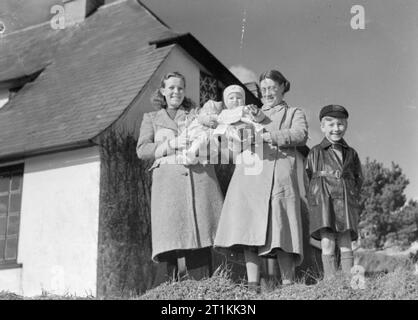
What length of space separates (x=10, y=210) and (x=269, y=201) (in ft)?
15.3

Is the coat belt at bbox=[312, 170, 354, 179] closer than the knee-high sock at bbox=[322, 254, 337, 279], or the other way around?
the knee-high sock at bbox=[322, 254, 337, 279]

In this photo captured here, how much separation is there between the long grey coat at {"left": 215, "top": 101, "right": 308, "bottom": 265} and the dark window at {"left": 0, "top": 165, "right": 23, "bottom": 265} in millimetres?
4267

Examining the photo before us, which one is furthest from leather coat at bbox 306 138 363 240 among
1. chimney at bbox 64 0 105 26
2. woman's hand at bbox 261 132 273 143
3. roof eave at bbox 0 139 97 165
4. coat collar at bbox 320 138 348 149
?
chimney at bbox 64 0 105 26

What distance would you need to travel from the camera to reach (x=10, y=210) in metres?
8.62

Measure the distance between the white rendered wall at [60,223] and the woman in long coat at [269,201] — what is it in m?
2.99

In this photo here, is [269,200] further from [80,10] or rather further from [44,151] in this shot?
[80,10]

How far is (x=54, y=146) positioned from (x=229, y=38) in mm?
2502

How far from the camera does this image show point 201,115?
17.8 feet

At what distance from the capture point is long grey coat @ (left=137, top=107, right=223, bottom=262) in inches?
207

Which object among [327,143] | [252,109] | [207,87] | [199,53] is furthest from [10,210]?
[327,143]

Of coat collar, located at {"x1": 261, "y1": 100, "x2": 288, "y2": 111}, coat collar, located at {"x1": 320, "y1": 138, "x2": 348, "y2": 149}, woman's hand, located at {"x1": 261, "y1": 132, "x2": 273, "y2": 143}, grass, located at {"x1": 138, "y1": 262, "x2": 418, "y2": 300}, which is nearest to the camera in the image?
grass, located at {"x1": 138, "y1": 262, "x2": 418, "y2": 300}

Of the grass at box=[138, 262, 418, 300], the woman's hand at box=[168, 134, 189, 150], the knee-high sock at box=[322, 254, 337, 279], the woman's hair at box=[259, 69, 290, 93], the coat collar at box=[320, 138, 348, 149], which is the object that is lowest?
the grass at box=[138, 262, 418, 300]

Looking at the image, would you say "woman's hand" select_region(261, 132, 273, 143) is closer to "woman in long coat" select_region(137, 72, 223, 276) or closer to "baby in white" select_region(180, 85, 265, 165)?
"baby in white" select_region(180, 85, 265, 165)
